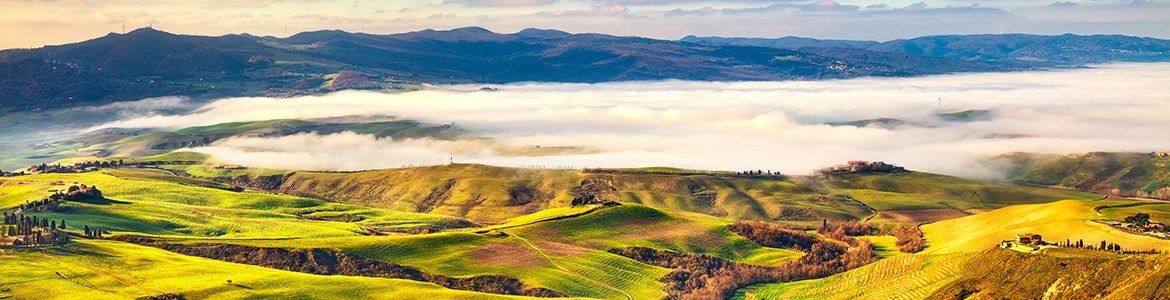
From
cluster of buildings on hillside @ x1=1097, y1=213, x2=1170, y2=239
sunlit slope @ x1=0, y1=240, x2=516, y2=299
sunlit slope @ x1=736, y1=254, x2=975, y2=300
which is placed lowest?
sunlit slope @ x1=736, y1=254, x2=975, y2=300

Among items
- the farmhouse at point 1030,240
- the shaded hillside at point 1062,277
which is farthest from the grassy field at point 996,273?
the farmhouse at point 1030,240

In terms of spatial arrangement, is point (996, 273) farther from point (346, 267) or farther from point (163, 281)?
point (163, 281)

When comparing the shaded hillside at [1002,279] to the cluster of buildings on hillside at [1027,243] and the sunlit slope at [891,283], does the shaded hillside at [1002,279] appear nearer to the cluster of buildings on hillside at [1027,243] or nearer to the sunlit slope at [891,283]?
the sunlit slope at [891,283]

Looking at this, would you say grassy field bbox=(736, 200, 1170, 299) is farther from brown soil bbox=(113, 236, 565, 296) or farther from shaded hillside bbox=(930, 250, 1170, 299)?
brown soil bbox=(113, 236, 565, 296)

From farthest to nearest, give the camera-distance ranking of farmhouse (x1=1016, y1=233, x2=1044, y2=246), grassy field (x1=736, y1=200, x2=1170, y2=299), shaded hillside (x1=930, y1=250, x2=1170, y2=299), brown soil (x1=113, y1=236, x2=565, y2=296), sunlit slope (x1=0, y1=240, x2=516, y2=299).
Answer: brown soil (x1=113, y1=236, x2=565, y2=296)
farmhouse (x1=1016, y1=233, x2=1044, y2=246)
sunlit slope (x1=0, y1=240, x2=516, y2=299)
grassy field (x1=736, y1=200, x2=1170, y2=299)
shaded hillside (x1=930, y1=250, x2=1170, y2=299)

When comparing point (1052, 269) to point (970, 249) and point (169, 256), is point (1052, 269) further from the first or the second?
point (169, 256)

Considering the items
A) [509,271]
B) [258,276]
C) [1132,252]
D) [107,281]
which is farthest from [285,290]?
[1132,252]

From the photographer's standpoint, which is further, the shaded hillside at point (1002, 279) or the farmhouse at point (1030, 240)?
the farmhouse at point (1030, 240)

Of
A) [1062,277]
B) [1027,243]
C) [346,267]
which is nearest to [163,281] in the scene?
[346,267]

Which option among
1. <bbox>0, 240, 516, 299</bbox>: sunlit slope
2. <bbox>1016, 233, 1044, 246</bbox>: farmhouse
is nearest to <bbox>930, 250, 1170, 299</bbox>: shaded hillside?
<bbox>1016, 233, 1044, 246</bbox>: farmhouse
